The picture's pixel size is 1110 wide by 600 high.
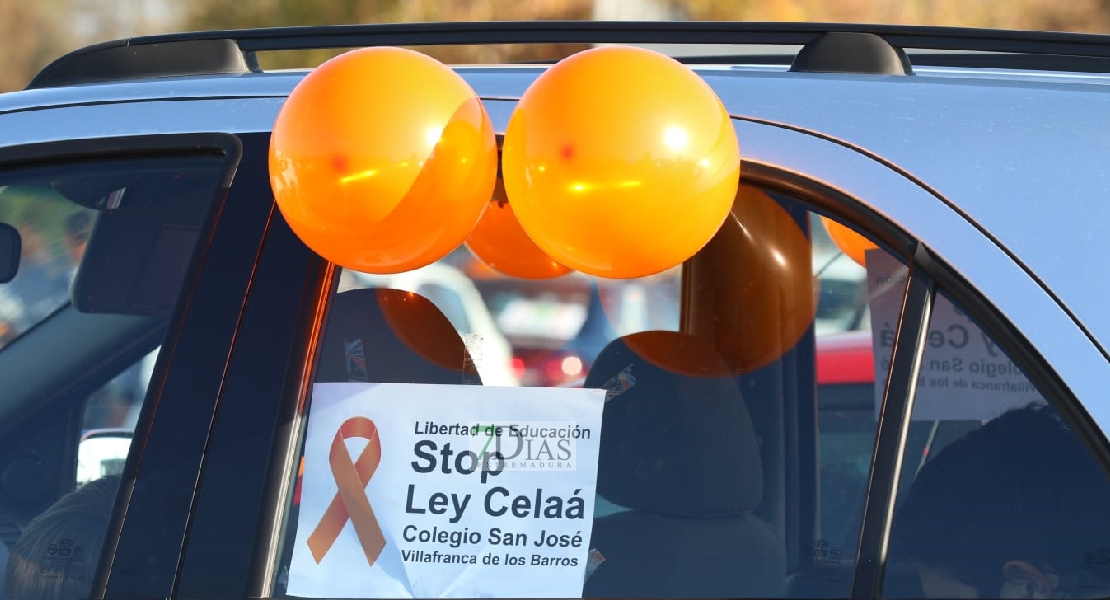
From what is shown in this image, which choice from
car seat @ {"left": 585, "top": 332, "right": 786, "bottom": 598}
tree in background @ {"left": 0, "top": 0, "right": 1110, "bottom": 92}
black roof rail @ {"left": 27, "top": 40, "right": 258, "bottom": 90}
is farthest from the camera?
tree in background @ {"left": 0, "top": 0, "right": 1110, "bottom": 92}

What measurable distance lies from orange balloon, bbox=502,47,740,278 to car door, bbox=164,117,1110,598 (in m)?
0.16

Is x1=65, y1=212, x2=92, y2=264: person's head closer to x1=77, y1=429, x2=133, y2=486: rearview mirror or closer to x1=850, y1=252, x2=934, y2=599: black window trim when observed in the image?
x1=77, y1=429, x2=133, y2=486: rearview mirror

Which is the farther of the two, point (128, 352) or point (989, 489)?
point (128, 352)

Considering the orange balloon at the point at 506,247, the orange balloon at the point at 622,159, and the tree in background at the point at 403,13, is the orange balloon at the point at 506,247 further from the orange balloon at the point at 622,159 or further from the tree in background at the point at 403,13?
the tree in background at the point at 403,13

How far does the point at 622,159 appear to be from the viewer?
1362mm

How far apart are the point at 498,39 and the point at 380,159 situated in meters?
0.58

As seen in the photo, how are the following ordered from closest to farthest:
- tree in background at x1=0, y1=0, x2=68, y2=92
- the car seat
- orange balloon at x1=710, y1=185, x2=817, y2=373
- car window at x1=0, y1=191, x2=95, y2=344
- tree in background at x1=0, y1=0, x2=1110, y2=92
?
1. the car seat
2. orange balloon at x1=710, y1=185, x2=817, y2=373
3. car window at x1=0, y1=191, x2=95, y2=344
4. tree in background at x1=0, y1=0, x2=1110, y2=92
5. tree in background at x1=0, y1=0, x2=68, y2=92

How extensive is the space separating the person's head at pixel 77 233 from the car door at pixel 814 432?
1.20 ft

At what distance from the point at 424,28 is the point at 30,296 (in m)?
0.78

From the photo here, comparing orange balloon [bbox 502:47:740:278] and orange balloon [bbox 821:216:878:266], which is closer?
orange balloon [bbox 502:47:740:278]

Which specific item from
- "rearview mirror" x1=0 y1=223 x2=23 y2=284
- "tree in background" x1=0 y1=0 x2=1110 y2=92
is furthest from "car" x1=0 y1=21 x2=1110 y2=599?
"tree in background" x1=0 y1=0 x2=1110 y2=92

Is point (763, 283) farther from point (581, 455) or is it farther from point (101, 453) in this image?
point (101, 453)

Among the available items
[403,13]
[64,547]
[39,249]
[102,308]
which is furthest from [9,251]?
[403,13]

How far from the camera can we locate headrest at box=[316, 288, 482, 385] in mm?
1621
